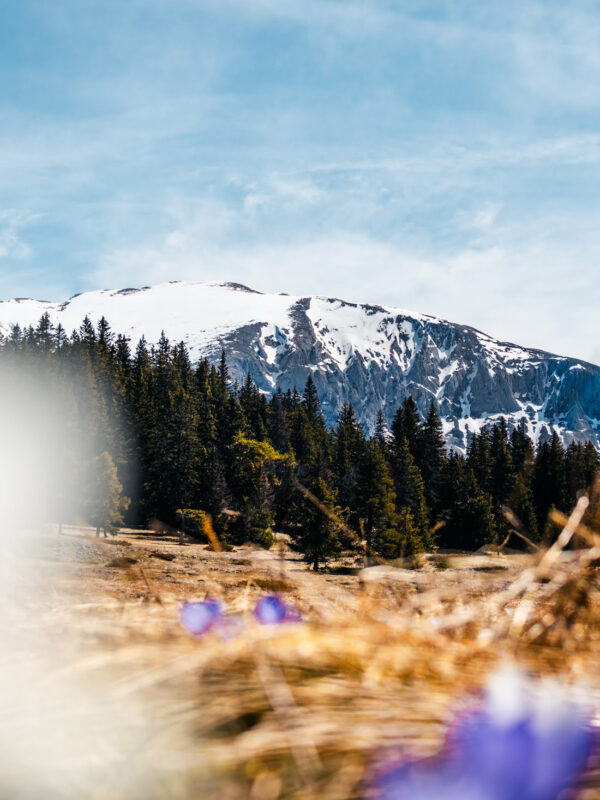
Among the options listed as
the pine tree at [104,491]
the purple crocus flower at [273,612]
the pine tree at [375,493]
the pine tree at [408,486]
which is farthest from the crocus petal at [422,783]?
the pine tree at [408,486]

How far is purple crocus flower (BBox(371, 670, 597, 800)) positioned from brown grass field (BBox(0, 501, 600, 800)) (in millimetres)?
33

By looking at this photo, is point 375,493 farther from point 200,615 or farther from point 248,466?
Result: point 200,615

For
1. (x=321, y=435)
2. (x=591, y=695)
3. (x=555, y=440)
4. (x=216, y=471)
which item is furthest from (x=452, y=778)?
(x=321, y=435)

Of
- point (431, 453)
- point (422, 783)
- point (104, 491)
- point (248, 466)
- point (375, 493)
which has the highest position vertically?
point (431, 453)

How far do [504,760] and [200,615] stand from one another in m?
0.96

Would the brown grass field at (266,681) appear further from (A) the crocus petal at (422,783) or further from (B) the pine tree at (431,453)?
(B) the pine tree at (431,453)

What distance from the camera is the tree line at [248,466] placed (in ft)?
135

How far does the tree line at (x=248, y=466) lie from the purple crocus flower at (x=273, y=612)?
32.4m

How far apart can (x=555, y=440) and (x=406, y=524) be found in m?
32.8

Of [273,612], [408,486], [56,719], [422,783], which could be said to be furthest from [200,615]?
[408,486]

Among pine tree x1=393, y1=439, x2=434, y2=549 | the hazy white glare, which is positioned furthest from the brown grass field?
pine tree x1=393, y1=439, x2=434, y2=549

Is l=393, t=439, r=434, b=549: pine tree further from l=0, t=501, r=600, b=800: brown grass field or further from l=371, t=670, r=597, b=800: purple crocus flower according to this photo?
l=371, t=670, r=597, b=800: purple crocus flower

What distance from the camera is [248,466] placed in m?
61.5

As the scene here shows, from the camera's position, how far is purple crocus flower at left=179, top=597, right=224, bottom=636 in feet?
5.13
